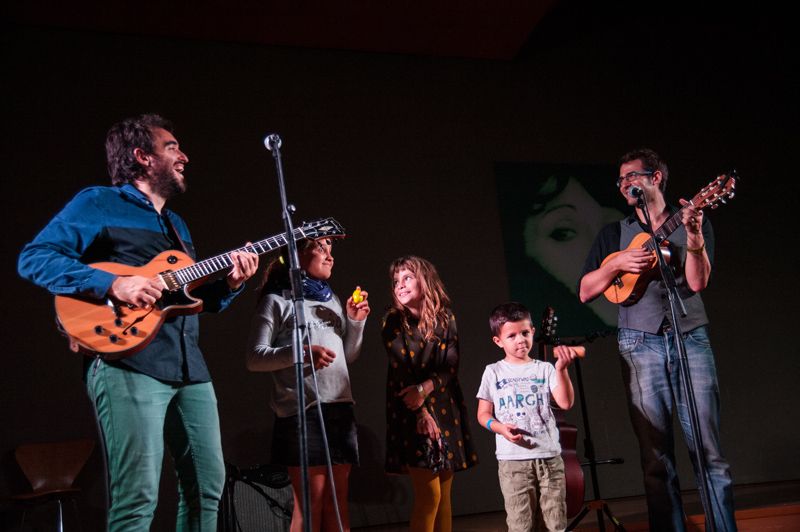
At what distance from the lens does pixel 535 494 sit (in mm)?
2820

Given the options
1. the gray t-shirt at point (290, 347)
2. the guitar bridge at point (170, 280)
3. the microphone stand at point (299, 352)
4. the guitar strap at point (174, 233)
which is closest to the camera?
the microphone stand at point (299, 352)

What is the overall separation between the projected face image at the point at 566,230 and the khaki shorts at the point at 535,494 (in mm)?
2819

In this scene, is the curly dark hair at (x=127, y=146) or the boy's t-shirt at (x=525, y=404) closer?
the curly dark hair at (x=127, y=146)

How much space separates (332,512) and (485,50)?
4.20 m

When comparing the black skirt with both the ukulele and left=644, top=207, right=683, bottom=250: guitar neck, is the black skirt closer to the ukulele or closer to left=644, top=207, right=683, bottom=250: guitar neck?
the ukulele

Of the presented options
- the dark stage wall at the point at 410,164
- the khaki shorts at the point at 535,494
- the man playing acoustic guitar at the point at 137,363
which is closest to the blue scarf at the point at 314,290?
the man playing acoustic guitar at the point at 137,363

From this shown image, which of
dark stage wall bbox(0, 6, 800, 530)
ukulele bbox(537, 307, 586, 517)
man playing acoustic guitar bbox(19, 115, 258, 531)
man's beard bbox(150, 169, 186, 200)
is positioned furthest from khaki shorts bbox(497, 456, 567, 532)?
dark stage wall bbox(0, 6, 800, 530)

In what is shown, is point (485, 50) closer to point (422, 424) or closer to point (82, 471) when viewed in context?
point (422, 424)

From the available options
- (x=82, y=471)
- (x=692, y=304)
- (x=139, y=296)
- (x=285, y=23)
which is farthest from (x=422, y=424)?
(x=285, y=23)

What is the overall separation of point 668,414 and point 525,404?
0.61 metres

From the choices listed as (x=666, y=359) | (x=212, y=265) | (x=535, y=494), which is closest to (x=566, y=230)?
(x=666, y=359)

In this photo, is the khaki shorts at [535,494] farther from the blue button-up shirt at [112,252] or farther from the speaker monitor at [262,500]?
the speaker monitor at [262,500]

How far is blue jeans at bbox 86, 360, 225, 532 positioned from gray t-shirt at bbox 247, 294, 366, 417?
669 mm

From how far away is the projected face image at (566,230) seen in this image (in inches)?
216
